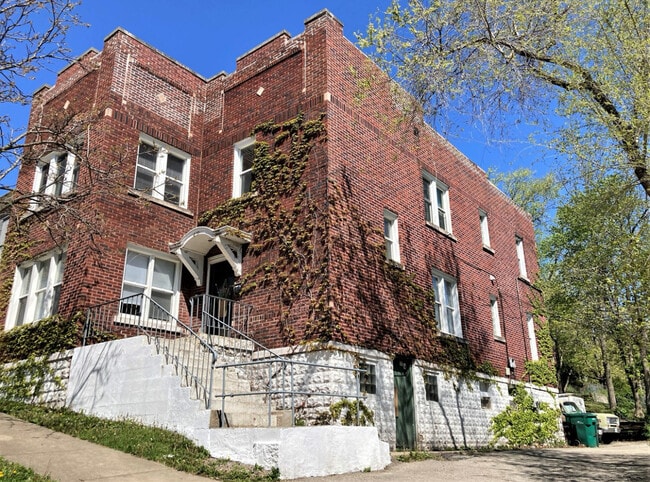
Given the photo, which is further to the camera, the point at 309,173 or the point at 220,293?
the point at 220,293

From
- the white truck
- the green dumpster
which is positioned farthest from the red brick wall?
the white truck

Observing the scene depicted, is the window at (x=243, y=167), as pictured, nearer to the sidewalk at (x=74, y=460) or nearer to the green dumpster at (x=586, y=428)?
the sidewalk at (x=74, y=460)

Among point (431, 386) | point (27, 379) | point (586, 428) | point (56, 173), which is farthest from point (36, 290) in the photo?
point (586, 428)

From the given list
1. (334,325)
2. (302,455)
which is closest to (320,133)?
(334,325)

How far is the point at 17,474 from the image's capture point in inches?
259

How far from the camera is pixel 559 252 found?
2881cm

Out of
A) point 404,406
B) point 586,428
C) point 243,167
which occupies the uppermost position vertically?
point 243,167

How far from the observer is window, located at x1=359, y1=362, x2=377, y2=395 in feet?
38.1

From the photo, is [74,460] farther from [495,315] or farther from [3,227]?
[495,315]

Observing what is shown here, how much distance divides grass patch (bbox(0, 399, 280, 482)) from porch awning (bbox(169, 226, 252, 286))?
174 inches

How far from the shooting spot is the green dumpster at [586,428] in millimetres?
18875

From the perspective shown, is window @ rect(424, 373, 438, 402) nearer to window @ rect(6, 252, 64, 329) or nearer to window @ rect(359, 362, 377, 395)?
window @ rect(359, 362, 377, 395)

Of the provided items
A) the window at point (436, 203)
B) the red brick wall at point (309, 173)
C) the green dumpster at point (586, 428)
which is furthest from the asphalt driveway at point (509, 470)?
the window at point (436, 203)

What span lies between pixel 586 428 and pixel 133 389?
16.0 meters
